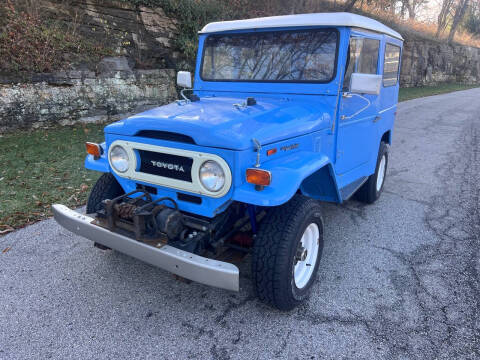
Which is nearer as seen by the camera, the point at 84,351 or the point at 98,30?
the point at 84,351

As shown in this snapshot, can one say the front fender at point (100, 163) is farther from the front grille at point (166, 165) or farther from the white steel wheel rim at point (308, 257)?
the white steel wheel rim at point (308, 257)

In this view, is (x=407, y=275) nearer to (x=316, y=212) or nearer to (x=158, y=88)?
(x=316, y=212)

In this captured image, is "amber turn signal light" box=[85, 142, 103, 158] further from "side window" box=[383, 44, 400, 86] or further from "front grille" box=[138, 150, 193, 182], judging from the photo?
"side window" box=[383, 44, 400, 86]

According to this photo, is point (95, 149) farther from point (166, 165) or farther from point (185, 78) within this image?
point (185, 78)

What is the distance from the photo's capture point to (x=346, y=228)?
3959mm

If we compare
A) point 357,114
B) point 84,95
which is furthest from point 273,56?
point 84,95

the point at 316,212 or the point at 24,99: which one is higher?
the point at 24,99

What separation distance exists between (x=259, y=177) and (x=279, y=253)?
0.51 meters

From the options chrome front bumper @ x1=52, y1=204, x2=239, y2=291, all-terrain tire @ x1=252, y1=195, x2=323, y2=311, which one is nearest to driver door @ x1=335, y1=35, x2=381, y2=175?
all-terrain tire @ x1=252, y1=195, x2=323, y2=311

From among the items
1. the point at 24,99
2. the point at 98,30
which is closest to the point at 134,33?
the point at 98,30

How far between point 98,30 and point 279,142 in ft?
22.4

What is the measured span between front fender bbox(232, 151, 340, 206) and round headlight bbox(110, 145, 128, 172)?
0.96m

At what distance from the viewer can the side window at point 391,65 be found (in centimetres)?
418

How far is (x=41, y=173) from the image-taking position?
16.6 feet
